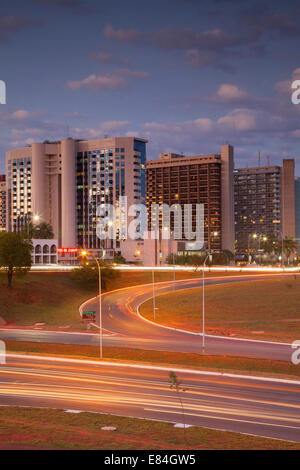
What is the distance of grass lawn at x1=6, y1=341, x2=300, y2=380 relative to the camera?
4500cm

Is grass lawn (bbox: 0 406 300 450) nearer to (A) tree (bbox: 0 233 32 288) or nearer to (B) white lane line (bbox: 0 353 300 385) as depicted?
(B) white lane line (bbox: 0 353 300 385)

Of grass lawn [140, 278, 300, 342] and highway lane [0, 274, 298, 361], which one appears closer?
highway lane [0, 274, 298, 361]

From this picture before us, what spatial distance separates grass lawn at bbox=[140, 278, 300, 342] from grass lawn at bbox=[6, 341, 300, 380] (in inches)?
632

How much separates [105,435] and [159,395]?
936cm

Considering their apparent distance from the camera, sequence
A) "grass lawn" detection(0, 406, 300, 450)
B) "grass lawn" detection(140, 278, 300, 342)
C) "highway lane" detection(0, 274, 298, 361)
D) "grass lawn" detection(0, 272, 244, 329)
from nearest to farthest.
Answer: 1. "grass lawn" detection(0, 406, 300, 450)
2. "highway lane" detection(0, 274, 298, 361)
3. "grass lawn" detection(140, 278, 300, 342)
4. "grass lawn" detection(0, 272, 244, 329)

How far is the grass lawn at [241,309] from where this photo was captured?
7294 centimetres

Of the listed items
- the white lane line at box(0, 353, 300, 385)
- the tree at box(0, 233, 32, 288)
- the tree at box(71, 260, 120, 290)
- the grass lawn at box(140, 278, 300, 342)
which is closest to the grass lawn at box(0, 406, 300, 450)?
the white lane line at box(0, 353, 300, 385)

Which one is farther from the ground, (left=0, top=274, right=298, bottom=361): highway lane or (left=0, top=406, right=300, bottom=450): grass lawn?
(left=0, top=406, right=300, bottom=450): grass lawn

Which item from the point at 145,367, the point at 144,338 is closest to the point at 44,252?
the point at 144,338

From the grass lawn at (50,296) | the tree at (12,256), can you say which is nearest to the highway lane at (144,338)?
the grass lawn at (50,296)

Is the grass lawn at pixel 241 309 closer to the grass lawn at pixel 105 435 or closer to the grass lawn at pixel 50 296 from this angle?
the grass lawn at pixel 50 296

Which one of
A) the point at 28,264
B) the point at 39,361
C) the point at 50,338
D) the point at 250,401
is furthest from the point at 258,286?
the point at 250,401
